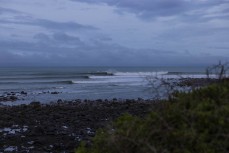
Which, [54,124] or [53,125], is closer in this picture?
[53,125]

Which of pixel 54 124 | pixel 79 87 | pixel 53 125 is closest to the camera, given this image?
pixel 53 125

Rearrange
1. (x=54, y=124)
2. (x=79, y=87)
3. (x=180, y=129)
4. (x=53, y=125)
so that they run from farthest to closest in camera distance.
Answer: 1. (x=79, y=87)
2. (x=54, y=124)
3. (x=53, y=125)
4. (x=180, y=129)

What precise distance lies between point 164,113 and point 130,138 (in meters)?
0.56

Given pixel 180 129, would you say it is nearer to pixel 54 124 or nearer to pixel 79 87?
pixel 54 124

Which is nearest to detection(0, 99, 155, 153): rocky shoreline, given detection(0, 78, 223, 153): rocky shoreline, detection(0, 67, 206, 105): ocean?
detection(0, 78, 223, 153): rocky shoreline

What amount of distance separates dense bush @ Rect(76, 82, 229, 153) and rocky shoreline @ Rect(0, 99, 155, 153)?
2666 mm

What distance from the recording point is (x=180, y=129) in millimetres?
5312

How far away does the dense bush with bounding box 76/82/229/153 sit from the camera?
5.17 m

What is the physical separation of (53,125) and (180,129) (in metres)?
13.0

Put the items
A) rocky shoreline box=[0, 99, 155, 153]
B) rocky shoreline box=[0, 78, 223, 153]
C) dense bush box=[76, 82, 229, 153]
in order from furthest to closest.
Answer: rocky shoreline box=[0, 99, 155, 153], rocky shoreline box=[0, 78, 223, 153], dense bush box=[76, 82, 229, 153]

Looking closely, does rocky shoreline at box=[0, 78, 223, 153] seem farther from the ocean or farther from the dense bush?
the ocean

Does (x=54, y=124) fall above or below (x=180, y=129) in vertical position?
below

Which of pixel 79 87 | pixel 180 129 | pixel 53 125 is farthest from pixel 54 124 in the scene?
pixel 79 87

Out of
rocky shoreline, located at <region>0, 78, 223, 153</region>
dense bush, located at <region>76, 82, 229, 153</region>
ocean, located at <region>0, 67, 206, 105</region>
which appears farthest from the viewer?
ocean, located at <region>0, 67, 206, 105</region>
